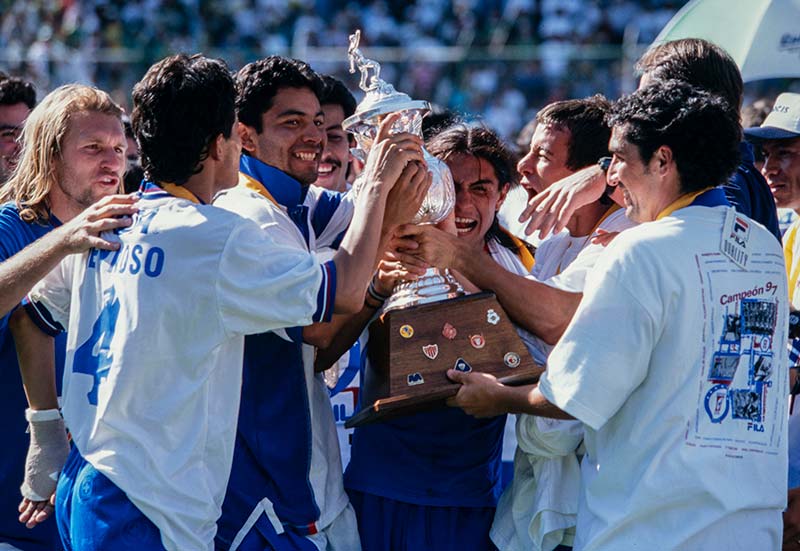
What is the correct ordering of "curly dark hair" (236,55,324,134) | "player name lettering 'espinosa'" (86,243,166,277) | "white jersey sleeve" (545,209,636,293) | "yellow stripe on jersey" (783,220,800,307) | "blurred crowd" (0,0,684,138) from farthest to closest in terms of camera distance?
"blurred crowd" (0,0,684,138)
"yellow stripe on jersey" (783,220,800,307)
"curly dark hair" (236,55,324,134)
"white jersey sleeve" (545,209,636,293)
"player name lettering 'espinosa'" (86,243,166,277)

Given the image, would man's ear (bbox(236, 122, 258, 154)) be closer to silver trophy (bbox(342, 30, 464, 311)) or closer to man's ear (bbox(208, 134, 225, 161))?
silver trophy (bbox(342, 30, 464, 311))

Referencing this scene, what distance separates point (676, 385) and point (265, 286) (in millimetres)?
1231

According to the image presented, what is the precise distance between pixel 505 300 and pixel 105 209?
53.4 inches

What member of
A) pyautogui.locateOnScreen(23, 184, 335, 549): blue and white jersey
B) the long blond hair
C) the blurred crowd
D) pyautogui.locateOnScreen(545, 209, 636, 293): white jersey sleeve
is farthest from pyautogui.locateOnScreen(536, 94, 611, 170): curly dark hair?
the blurred crowd

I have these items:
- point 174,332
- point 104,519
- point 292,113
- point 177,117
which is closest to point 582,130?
point 292,113

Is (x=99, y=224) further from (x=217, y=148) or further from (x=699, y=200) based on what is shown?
(x=699, y=200)

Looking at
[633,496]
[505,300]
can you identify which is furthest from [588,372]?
[505,300]

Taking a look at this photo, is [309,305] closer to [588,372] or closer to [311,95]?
[588,372]

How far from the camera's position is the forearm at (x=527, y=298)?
389 centimetres

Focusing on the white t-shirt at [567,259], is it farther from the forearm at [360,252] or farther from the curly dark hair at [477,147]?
the forearm at [360,252]

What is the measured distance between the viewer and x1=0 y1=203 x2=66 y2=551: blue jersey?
14.2ft

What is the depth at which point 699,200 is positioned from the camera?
346cm

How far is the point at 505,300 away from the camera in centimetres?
392

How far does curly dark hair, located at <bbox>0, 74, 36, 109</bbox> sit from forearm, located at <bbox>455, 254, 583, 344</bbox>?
3328 millimetres
